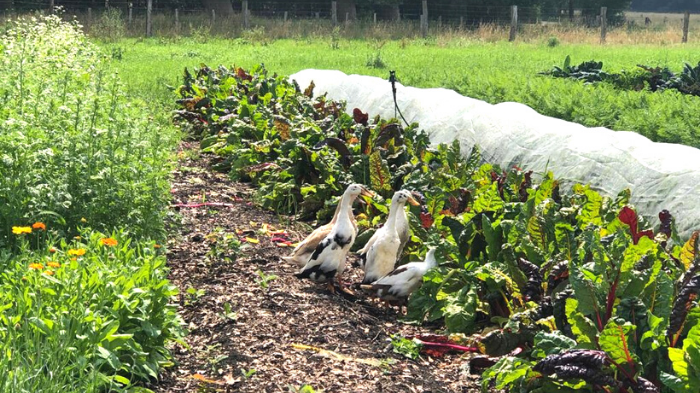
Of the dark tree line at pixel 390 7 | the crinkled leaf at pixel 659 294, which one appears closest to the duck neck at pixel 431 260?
the crinkled leaf at pixel 659 294

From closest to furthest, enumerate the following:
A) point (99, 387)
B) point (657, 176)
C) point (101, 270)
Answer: point (99, 387), point (101, 270), point (657, 176)

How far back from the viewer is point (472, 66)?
19.2 meters

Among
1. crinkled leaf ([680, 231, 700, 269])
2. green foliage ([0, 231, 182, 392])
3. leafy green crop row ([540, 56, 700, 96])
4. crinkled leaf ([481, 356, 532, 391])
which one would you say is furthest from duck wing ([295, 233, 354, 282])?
leafy green crop row ([540, 56, 700, 96])

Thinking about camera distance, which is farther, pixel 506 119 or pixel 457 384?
pixel 506 119

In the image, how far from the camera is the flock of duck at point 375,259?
5.22 m

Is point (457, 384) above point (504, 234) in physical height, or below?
below

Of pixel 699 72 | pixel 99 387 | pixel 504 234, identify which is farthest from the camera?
pixel 699 72

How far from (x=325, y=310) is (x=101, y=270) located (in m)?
1.40

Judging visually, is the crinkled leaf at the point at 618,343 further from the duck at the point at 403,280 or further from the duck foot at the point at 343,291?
the duck foot at the point at 343,291

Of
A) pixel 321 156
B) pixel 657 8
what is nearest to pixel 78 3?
pixel 321 156

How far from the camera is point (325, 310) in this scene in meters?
5.07

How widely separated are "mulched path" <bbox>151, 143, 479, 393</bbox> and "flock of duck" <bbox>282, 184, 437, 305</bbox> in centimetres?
12

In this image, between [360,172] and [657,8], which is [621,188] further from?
[657,8]

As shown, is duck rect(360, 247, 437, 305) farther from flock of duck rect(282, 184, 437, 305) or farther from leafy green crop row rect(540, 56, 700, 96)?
leafy green crop row rect(540, 56, 700, 96)
